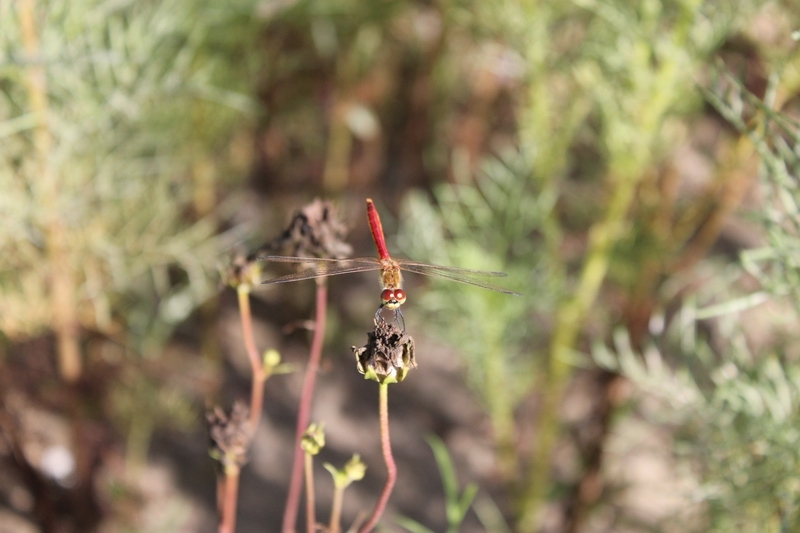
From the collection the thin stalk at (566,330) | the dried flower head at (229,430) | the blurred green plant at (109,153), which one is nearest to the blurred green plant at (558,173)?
the thin stalk at (566,330)

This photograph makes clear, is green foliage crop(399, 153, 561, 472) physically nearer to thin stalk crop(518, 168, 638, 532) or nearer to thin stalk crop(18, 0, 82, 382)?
thin stalk crop(518, 168, 638, 532)

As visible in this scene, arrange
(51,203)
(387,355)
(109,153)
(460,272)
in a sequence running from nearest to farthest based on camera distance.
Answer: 1. (387,355)
2. (460,272)
3. (51,203)
4. (109,153)

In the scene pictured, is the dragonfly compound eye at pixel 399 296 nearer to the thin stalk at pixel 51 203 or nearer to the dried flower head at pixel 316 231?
the dried flower head at pixel 316 231

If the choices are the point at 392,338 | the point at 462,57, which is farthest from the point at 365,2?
the point at 392,338

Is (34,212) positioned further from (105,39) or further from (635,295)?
(635,295)

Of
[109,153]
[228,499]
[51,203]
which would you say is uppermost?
[109,153]

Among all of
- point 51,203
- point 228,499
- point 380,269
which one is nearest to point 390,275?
point 380,269

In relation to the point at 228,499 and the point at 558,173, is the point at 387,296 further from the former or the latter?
the point at 558,173
